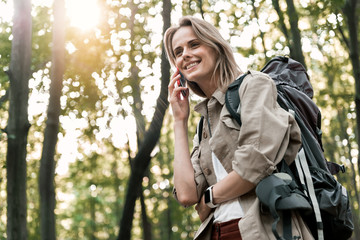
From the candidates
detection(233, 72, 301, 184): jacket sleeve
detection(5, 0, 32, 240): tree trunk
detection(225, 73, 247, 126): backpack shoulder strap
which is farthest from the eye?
detection(5, 0, 32, 240): tree trunk

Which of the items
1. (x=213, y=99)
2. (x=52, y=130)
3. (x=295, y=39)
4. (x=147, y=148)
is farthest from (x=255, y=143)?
(x=295, y=39)

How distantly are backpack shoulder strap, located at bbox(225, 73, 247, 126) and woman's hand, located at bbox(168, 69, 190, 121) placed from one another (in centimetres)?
56

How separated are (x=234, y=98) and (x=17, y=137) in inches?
141

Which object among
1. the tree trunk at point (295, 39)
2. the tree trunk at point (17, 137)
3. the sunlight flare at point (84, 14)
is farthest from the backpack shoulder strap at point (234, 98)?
the tree trunk at point (295, 39)

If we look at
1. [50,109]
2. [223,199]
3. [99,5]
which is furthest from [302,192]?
[99,5]

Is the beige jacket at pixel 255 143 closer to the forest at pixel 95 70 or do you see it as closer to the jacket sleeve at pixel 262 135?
the jacket sleeve at pixel 262 135

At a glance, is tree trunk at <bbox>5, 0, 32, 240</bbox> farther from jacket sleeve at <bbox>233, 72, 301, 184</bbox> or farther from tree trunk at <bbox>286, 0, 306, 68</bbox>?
tree trunk at <bbox>286, 0, 306, 68</bbox>

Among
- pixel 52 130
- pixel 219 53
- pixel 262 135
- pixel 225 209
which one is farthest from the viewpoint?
pixel 52 130

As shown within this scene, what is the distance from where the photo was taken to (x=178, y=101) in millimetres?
3061

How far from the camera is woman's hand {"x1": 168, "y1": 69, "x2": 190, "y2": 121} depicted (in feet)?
9.87

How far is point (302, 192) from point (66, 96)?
6.17 metres

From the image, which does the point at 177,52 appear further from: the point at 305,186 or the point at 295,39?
the point at 295,39

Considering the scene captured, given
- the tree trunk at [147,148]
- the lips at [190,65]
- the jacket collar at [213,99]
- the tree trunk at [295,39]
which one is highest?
the tree trunk at [295,39]

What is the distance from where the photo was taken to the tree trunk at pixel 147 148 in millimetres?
6281
